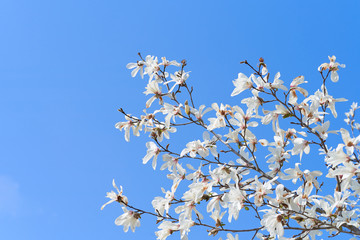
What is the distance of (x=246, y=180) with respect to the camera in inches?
114

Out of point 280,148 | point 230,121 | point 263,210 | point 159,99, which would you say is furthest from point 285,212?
point 159,99

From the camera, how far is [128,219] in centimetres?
303

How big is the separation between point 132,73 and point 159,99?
23.1 inches

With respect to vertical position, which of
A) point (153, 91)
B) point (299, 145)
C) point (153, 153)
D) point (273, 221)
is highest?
point (153, 91)

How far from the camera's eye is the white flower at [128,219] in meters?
3.02

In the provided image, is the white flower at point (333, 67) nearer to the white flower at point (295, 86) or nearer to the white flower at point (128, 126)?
the white flower at point (295, 86)

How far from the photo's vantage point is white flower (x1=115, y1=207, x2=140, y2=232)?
3023mm

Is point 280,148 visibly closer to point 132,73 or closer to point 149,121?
point 149,121

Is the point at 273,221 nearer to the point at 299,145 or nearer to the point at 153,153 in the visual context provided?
the point at 299,145

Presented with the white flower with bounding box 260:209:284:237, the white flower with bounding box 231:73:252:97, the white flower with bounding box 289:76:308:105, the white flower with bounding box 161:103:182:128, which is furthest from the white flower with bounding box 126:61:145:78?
the white flower with bounding box 260:209:284:237

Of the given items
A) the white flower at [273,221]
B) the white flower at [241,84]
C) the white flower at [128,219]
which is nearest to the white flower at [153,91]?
the white flower at [241,84]

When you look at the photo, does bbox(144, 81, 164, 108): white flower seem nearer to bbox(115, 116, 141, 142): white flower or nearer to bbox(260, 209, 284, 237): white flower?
bbox(115, 116, 141, 142): white flower

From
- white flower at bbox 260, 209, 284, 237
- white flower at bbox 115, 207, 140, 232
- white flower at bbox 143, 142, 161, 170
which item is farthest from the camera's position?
white flower at bbox 143, 142, 161, 170

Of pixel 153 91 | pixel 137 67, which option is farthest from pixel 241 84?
pixel 137 67
